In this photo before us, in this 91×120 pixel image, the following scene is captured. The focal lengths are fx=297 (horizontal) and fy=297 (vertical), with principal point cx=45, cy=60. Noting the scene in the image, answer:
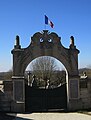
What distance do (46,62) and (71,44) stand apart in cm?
Answer: 2630

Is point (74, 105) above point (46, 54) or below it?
below

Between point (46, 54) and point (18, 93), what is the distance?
3402mm

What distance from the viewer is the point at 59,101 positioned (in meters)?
21.5

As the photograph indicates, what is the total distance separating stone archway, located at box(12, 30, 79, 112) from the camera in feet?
68.5

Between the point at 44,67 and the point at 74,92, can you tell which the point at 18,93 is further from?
the point at 44,67

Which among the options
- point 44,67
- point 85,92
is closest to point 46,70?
point 44,67

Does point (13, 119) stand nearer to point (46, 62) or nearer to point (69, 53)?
point (69, 53)

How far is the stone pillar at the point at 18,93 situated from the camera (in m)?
20.8

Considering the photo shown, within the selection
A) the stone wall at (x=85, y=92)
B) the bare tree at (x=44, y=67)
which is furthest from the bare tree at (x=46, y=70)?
the stone wall at (x=85, y=92)

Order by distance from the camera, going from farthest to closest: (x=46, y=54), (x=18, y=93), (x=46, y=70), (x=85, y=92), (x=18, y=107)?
(x=46, y=70)
(x=85, y=92)
(x=46, y=54)
(x=18, y=93)
(x=18, y=107)

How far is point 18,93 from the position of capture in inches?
821

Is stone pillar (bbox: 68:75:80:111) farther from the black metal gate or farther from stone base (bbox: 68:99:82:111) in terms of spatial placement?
the black metal gate

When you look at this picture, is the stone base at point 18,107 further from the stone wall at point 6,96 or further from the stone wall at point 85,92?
the stone wall at point 85,92

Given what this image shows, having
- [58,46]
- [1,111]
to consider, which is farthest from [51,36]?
[1,111]
